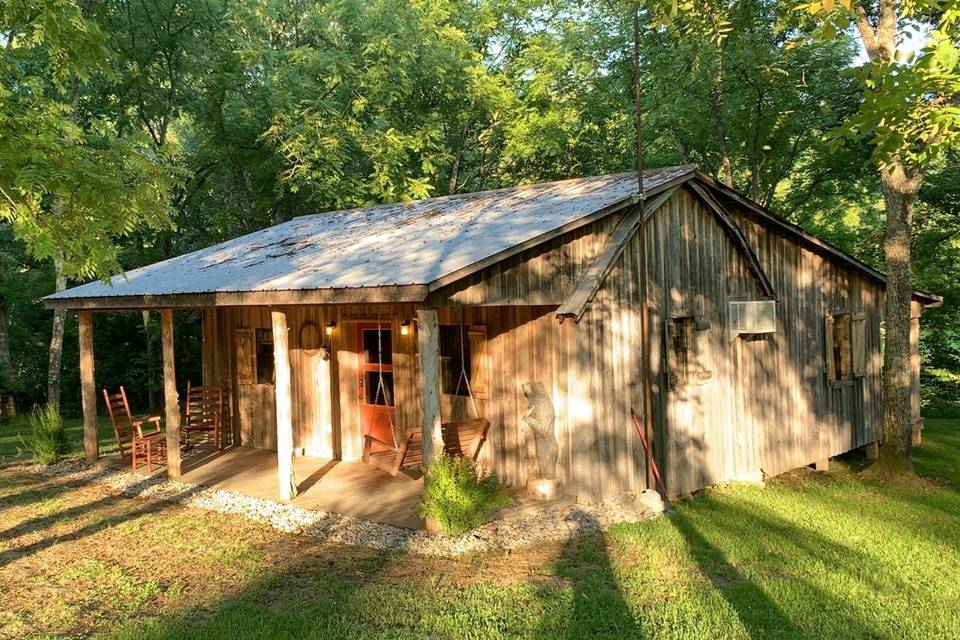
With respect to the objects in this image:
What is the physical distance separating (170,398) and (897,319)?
32.3 ft

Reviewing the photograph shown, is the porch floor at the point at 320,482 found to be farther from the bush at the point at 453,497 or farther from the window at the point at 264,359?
the window at the point at 264,359

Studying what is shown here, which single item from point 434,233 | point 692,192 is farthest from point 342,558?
point 692,192

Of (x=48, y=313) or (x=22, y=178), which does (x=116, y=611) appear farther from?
(x=48, y=313)

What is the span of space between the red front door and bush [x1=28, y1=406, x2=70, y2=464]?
17.0ft

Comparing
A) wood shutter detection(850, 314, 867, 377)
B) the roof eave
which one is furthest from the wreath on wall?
wood shutter detection(850, 314, 867, 377)

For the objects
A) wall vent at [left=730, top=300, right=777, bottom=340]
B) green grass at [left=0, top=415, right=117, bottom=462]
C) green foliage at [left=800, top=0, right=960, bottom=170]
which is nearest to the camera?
green foliage at [left=800, top=0, right=960, bottom=170]

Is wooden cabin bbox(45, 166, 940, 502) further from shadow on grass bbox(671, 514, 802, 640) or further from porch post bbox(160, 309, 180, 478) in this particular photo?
shadow on grass bbox(671, 514, 802, 640)

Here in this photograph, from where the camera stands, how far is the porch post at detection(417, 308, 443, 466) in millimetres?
6898

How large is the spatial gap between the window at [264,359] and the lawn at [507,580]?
137 inches

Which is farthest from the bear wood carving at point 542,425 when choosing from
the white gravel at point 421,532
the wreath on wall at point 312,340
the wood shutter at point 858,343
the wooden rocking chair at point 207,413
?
the wood shutter at point 858,343

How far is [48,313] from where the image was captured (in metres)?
20.0

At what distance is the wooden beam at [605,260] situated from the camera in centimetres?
749

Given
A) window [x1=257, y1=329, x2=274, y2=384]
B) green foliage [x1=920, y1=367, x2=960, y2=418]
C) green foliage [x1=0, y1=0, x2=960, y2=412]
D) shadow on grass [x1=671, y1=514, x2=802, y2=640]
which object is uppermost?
green foliage [x1=0, y1=0, x2=960, y2=412]

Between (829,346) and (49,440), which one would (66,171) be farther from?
(829,346)
